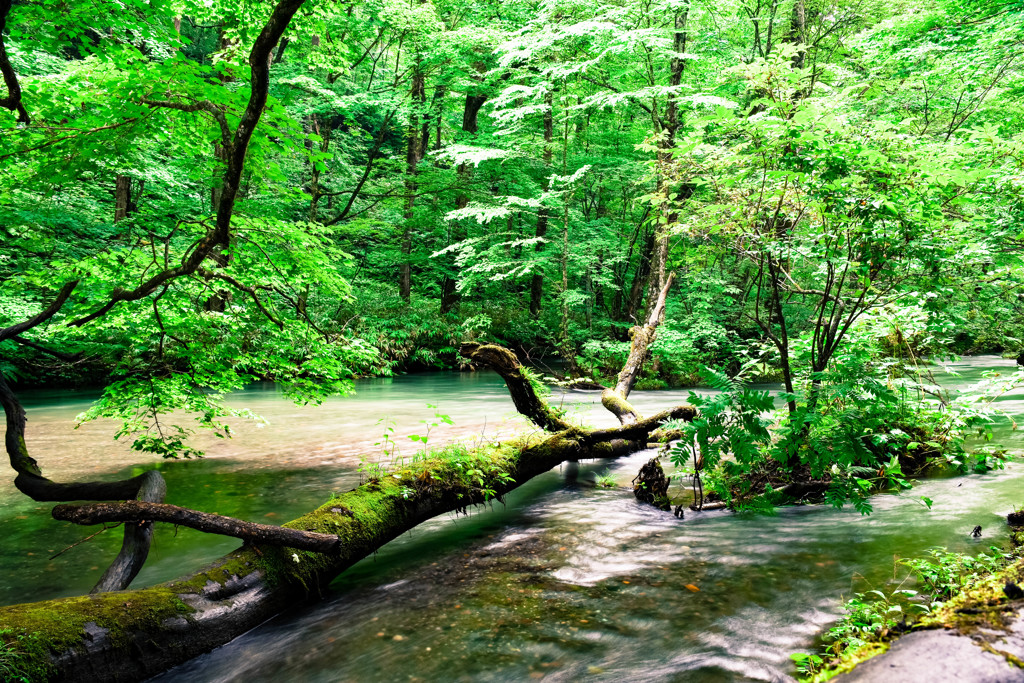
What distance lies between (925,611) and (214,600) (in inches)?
168

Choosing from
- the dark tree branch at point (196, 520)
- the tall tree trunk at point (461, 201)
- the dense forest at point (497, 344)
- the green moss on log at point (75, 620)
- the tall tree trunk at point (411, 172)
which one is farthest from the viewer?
the tall tree trunk at point (461, 201)

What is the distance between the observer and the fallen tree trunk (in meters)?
2.60

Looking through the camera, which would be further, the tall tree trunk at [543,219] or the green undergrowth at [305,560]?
the tall tree trunk at [543,219]

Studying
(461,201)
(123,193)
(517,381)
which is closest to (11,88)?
(517,381)

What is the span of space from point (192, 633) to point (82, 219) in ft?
45.0

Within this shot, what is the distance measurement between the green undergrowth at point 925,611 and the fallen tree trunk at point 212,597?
3042 mm

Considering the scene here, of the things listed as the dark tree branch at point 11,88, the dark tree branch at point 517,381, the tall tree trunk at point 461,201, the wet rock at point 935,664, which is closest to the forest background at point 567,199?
the dark tree branch at point 11,88

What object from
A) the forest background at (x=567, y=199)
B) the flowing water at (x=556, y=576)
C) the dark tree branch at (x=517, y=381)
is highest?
the forest background at (x=567, y=199)

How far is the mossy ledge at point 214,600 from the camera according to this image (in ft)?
8.50

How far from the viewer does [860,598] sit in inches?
136

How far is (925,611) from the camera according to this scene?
10.0 ft

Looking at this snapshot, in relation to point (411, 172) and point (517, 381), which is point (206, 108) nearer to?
point (517, 381)

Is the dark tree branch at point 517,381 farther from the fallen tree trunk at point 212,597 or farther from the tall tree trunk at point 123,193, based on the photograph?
the tall tree trunk at point 123,193

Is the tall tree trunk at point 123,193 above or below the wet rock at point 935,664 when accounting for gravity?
above
